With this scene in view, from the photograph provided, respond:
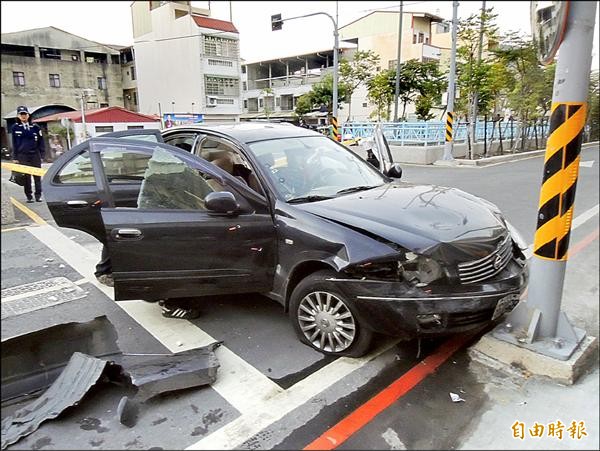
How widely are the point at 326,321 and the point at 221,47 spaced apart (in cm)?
3272

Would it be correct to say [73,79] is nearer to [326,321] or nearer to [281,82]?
[281,82]

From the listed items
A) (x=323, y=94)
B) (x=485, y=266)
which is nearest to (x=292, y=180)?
(x=485, y=266)

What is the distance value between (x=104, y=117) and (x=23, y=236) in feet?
74.1

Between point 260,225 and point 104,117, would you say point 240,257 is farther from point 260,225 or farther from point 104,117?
point 104,117

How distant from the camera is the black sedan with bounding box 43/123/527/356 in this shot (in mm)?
2643

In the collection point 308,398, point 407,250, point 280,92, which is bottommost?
point 308,398

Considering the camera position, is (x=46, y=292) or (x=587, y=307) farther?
(x=46, y=292)

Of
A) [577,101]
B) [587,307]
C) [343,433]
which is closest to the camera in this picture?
[343,433]

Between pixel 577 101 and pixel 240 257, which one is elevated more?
pixel 577 101

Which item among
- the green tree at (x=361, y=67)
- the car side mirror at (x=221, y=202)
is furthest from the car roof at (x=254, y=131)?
the green tree at (x=361, y=67)

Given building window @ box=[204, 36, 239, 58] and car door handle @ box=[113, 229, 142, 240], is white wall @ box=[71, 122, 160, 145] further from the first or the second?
car door handle @ box=[113, 229, 142, 240]

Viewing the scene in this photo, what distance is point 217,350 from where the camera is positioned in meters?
3.14

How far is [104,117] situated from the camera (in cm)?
2631

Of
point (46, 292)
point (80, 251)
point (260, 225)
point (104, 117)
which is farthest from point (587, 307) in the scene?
point (104, 117)
